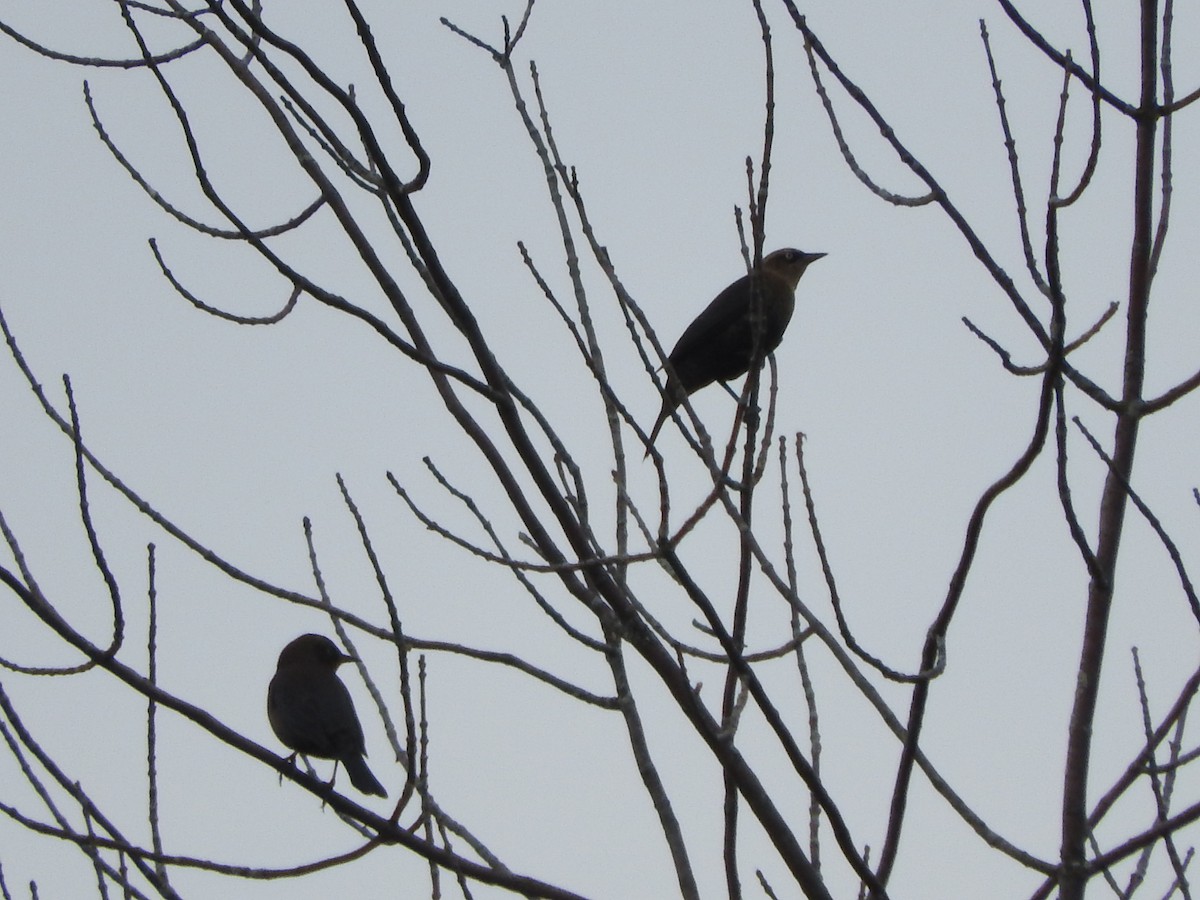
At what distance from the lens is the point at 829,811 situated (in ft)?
7.33

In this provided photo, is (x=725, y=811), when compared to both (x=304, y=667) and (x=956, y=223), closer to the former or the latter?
(x=956, y=223)

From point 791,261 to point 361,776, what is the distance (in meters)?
4.01

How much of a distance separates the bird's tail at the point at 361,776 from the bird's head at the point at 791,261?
376 cm

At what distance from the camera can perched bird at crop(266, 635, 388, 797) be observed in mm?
6043

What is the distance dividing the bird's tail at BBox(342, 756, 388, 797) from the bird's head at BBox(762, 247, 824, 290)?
3756 millimetres

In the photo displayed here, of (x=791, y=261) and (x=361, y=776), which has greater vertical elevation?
(x=791, y=261)

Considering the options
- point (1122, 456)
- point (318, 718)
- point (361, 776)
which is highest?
point (318, 718)

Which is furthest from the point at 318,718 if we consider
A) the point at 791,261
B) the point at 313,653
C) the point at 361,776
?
the point at 791,261

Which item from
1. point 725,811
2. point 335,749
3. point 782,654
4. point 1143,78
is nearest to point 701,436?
point 782,654

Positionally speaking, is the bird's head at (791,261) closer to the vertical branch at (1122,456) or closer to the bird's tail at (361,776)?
the bird's tail at (361,776)

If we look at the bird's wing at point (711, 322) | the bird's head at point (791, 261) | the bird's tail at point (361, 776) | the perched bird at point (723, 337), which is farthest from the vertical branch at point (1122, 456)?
the bird's head at point (791, 261)

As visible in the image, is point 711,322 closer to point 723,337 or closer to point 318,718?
point 723,337

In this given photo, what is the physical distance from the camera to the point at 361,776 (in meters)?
6.02

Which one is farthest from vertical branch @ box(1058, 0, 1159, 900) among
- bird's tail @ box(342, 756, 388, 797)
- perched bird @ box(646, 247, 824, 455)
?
perched bird @ box(646, 247, 824, 455)
